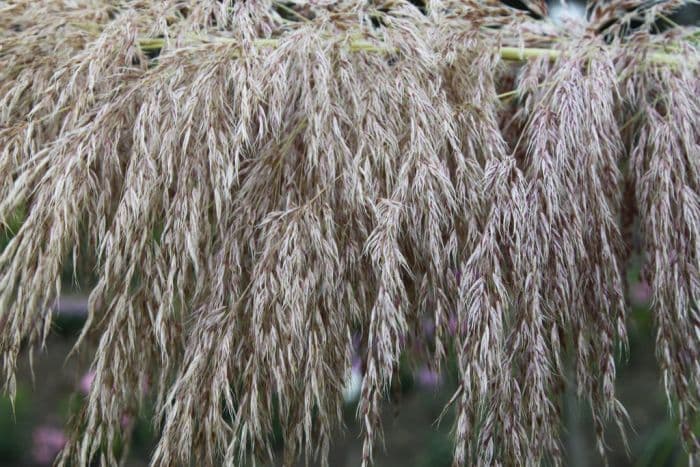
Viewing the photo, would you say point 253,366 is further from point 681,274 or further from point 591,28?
point 591,28

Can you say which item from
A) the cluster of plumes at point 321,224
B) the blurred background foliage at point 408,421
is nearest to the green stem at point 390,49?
the cluster of plumes at point 321,224

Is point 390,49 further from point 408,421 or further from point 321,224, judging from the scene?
point 408,421

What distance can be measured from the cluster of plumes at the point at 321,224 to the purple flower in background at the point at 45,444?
1.91 meters

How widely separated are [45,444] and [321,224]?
221cm

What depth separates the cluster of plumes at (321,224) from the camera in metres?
0.86

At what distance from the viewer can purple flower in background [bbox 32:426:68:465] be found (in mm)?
2672

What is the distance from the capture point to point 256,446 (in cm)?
88

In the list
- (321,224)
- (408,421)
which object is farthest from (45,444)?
(321,224)

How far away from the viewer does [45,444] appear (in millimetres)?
2695

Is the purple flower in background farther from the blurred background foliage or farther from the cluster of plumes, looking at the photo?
the cluster of plumes

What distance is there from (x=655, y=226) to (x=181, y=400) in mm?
617

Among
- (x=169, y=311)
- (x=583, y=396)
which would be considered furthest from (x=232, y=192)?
(x=583, y=396)

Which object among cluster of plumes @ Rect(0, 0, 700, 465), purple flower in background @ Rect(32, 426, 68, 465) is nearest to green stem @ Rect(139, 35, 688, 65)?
cluster of plumes @ Rect(0, 0, 700, 465)

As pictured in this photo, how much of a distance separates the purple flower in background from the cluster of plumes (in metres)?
1.91
